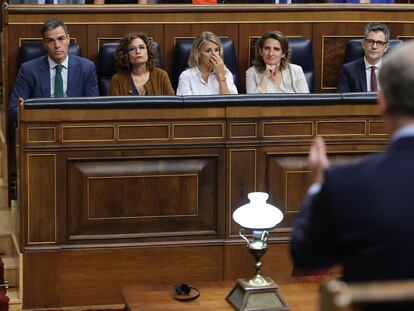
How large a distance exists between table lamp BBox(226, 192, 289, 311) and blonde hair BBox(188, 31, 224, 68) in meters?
1.69

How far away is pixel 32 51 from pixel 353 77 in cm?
156

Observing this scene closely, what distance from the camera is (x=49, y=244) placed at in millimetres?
3916

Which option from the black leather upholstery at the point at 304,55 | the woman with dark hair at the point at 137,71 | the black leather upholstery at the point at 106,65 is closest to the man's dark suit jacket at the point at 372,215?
the woman with dark hair at the point at 137,71

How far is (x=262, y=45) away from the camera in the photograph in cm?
504

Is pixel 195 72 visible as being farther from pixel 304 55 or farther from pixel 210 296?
pixel 210 296

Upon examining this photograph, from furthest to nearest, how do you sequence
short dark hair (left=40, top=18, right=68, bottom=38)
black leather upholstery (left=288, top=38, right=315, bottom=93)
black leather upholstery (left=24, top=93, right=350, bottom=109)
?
black leather upholstery (left=288, top=38, right=315, bottom=93), short dark hair (left=40, top=18, right=68, bottom=38), black leather upholstery (left=24, top=93, right=350, bottom=109)

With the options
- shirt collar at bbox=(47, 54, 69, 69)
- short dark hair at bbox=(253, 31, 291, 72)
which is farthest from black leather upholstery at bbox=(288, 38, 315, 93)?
shirt collar at bbox=(47, 54, 69, 69)

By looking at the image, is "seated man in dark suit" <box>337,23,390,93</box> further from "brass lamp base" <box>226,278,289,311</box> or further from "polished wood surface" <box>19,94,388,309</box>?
"brass lamp base" <box>226,278,289,311</box>

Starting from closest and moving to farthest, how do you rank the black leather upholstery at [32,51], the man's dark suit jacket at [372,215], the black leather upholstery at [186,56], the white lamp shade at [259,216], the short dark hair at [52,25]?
the man's dark suit jacket at [372,215] → the white lamp shade at [259,216] → the short dark hair at [52,25] → the black leather upholstery at [32,51] → the black leather upholstery at [186,56]

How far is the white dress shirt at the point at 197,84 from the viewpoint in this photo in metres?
4.94

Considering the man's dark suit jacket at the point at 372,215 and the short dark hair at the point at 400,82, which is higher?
the short dark hair at the point at 400,82

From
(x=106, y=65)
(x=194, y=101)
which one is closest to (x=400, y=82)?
(x=194, y=101)

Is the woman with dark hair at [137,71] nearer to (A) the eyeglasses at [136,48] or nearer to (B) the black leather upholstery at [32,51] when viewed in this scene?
(A) the eyeglasses at [136,48]

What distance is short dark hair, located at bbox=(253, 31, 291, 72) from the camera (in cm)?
498
